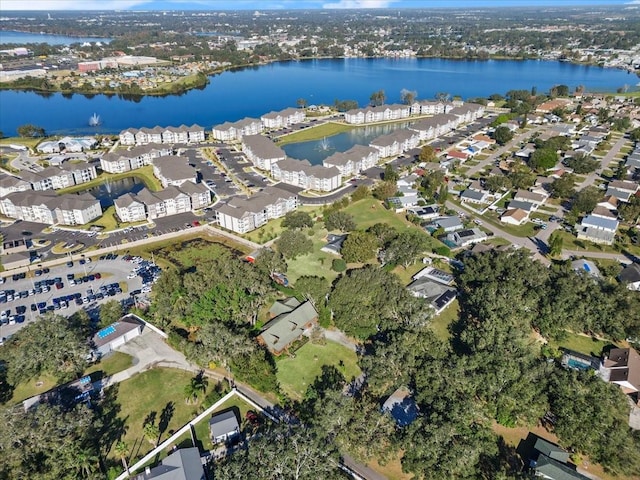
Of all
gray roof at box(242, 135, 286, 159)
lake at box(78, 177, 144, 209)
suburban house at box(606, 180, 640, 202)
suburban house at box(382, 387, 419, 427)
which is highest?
gray roof at box(242, 135, 286, 159)

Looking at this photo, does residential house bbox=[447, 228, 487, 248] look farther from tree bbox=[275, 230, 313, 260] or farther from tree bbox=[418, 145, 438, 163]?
tree bbox=[418, 145, 438, 163]

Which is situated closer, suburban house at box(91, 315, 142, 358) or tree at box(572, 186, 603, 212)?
suburban house at box(91, 315, 142, 358)

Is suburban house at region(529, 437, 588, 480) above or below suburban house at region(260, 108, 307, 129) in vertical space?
below

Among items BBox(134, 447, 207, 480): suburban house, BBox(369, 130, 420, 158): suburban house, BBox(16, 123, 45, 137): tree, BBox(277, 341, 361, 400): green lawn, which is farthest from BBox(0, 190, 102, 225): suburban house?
BBox(369, 130, 420, 158): suburban house

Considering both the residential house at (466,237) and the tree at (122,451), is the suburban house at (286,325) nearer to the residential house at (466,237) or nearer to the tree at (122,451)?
the tree at (122,451)

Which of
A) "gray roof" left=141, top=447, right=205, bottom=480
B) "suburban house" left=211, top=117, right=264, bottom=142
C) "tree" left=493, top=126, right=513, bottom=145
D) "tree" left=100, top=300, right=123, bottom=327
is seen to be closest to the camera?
"gray roof" left=141, top=447, right=205, bottom=480

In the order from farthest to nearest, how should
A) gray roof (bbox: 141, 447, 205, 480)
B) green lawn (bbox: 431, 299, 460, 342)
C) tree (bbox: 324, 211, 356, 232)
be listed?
tree (bbox: 324, 211, 356, 232) < green lawn (bbox: 431, 299, 460, 342) < gray roof (bbox: 141, 447, 205, 480)
